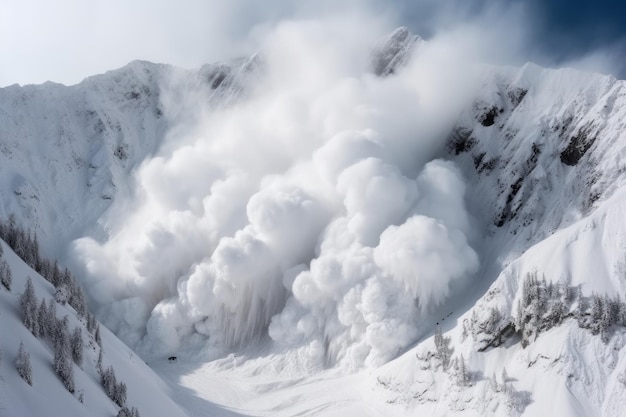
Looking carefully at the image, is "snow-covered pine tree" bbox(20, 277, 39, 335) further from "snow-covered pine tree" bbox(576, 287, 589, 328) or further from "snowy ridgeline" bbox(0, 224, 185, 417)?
"snow-covered pine tree" bbox(576, 287, 589, 328)

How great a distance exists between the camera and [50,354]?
1933 inches

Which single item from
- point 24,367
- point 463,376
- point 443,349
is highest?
point 443,349

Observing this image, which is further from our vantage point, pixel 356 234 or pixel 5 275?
pixel 356 234

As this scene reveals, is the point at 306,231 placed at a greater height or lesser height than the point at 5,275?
greater

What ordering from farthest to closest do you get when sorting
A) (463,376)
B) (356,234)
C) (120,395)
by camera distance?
(356,234)
(463,376)
(120,395)

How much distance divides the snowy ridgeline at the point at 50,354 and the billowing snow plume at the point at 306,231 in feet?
147

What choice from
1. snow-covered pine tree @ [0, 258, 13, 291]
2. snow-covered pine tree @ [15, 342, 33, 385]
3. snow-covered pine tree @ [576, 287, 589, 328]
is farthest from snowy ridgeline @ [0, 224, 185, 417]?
snow-covered pine tree @ [576, 287, 589, 328]

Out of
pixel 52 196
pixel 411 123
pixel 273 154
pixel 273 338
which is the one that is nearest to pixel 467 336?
pixel 273 338

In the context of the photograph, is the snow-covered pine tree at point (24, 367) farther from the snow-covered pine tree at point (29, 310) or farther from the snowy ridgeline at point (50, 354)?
the snow-covered pine tree at point (29, 310)

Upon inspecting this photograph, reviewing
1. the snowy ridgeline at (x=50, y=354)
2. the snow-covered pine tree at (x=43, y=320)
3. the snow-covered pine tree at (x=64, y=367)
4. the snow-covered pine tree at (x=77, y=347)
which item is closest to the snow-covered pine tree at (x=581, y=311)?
the snowy ridgeline at (x=50, y=354)

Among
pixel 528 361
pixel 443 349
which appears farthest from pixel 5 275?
pixel 528 361

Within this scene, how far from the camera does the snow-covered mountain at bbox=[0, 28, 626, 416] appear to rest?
7969 cm

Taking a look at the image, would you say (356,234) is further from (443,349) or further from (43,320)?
(43,320)

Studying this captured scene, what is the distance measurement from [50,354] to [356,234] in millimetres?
74659
